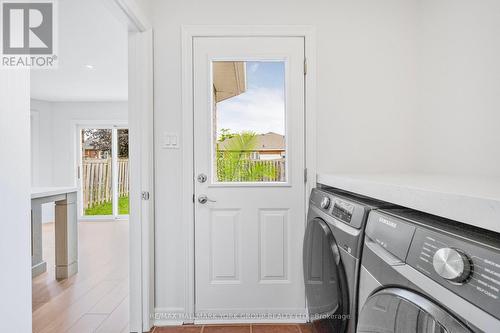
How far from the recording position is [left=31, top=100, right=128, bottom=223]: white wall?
5977mm

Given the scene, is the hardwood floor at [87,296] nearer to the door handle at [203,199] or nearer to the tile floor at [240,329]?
the tile floor at [240,329]

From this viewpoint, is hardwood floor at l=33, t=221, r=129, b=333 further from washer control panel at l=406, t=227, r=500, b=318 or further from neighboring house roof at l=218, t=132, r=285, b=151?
washer control panel at l=406, t=227, r=500, b=318

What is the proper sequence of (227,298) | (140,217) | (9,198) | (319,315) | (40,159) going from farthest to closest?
(40,159), (227,298), (140,217), (319,315), (9,198)

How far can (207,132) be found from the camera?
2.02 metres

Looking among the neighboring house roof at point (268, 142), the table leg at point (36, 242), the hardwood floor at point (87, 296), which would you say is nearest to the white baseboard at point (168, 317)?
the hardwood floor at point (87, 296)

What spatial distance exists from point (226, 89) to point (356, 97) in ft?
2.82

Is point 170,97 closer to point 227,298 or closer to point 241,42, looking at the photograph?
point 241,42

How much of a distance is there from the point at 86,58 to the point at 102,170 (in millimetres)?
3132

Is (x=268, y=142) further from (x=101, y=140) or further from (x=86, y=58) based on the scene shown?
(x=101, y=140)

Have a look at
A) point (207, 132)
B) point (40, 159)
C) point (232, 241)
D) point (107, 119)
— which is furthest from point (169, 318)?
point (40, 159)

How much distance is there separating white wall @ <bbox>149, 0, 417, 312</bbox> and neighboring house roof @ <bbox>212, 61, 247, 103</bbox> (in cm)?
25

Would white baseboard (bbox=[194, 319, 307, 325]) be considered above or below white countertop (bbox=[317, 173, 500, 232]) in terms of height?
below

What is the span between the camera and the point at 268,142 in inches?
81.4

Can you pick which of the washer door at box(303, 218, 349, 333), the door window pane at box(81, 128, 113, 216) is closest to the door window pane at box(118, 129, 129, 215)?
the door window pane at box(81, 128, 113, 216)
